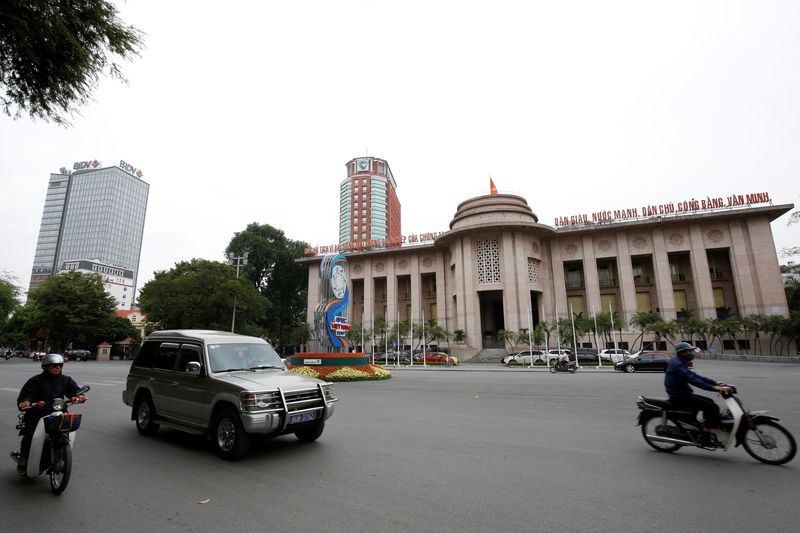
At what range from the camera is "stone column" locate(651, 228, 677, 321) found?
143 feet

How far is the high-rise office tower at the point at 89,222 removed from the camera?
118 m

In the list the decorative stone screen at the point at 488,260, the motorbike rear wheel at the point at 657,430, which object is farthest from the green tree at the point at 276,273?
the motorbike rear wheel at the point at 657,430

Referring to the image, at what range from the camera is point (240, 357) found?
22.5 ft

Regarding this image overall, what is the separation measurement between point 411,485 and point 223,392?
3.05m

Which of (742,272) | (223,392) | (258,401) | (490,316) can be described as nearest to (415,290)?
(490,316)

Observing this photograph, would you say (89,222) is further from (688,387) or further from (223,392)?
(688,387)

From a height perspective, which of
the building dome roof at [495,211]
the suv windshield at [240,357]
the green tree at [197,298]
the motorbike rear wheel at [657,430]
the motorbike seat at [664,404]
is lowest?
the motorbike rear wheel at [657,430]

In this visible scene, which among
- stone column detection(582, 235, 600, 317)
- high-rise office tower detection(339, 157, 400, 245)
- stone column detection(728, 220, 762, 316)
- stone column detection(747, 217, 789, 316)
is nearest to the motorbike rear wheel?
stone column detection(582, 235, 600, 317)

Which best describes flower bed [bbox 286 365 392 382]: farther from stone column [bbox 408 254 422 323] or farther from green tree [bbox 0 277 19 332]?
green tree [bbox 0 277 19 332]

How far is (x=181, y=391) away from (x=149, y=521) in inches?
126

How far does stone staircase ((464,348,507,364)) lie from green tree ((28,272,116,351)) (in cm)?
4356

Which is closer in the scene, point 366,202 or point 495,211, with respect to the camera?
point 495,211

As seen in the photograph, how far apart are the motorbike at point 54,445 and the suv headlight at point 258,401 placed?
1.78 m

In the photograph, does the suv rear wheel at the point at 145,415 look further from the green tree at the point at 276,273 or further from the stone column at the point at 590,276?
the green tree at the point at 276,273
